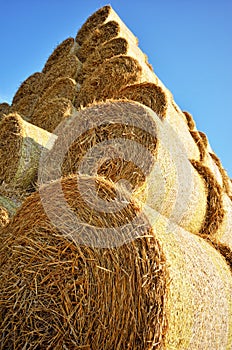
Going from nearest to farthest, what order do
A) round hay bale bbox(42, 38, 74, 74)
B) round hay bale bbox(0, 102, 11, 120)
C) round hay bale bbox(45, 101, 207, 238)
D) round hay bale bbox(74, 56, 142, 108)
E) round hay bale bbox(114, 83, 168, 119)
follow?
round hay bale bbox(45, 101, 207, 238), round hay bale bbox(114, 83, 168, 119), round hay bale bbox(74, 56, 142, 108), round hay bale bbox(42, 38, 74, 74), round hay bale bbox(0, 102, 11, 120)

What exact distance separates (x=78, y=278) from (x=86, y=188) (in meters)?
0.47

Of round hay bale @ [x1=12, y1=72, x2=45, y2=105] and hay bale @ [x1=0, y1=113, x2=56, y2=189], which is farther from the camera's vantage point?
round hay bale @ [x1=12, y1=72, x2=45, y2=105]

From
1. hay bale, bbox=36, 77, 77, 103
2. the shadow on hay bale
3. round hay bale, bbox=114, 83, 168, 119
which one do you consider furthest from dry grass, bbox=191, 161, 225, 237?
hay bale, bbox=36, 77, 77, 103

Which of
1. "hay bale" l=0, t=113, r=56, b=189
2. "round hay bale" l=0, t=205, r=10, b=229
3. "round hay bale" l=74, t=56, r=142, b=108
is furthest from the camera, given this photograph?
"round hay bale" l=74, t=56, r=142, b=108

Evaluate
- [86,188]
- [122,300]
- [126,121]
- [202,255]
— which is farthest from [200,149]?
[122,300]

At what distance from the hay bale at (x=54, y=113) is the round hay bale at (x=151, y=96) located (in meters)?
1.45

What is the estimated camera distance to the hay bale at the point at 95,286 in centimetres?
176

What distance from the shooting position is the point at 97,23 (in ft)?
21.8

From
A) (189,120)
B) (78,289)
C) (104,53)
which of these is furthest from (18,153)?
(189,120)

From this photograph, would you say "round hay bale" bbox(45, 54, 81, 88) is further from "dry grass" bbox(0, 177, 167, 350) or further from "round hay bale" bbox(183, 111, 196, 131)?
"dry grass" bbox(0, 177, 167, 350)

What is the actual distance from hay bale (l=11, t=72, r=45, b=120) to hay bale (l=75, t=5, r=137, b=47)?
0.99 meters

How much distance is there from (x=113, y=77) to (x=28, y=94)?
304 cm

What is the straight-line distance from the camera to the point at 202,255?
8.21ft

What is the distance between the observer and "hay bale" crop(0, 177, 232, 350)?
1.76m
